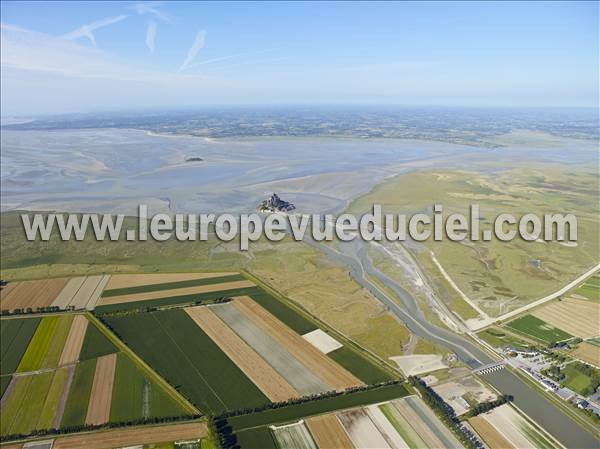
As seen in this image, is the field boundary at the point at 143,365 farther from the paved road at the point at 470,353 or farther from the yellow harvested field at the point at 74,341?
the paved road at the point at 470,353

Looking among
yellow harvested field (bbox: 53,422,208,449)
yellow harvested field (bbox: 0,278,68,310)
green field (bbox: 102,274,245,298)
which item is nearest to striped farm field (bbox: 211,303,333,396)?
green field (bbox: 102,274,245,298)

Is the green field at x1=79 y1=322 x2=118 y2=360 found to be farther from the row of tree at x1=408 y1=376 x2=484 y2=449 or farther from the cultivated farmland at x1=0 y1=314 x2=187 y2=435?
the row of tree at x1=408 y1=376 x2=484 y2=449

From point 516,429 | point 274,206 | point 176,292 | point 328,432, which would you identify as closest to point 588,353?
point 516,429

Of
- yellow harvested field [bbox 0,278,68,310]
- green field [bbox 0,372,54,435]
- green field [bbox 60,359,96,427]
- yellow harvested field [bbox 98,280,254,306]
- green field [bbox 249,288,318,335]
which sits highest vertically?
green field [bbox 0,372,54,435]

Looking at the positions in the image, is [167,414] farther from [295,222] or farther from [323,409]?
[295,222]

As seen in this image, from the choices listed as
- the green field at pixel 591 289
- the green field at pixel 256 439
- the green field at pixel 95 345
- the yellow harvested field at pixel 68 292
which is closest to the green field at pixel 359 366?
the green field at pixel 256 439

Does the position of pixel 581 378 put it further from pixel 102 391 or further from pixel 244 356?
pixel 102 391
